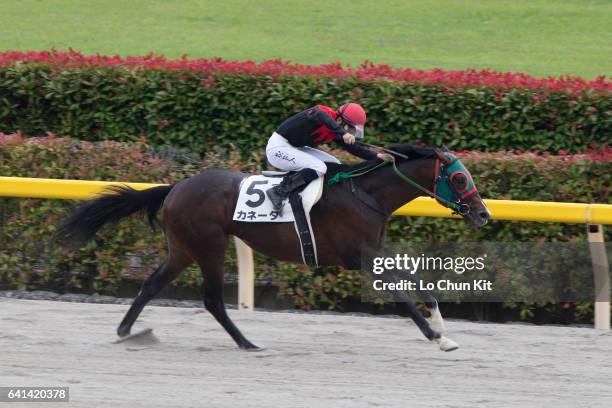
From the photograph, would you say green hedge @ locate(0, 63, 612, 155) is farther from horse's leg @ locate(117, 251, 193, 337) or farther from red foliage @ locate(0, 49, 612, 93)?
horse's leg @ locate(117, 251, 193, 337)

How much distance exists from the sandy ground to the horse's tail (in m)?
0.65

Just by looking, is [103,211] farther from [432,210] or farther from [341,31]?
[341,31]

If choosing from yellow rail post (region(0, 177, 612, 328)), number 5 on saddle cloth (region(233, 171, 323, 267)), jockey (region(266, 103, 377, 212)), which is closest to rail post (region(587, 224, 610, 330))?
yellow rail post (region(0, 177, 612, 328))

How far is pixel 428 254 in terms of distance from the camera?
7.95 meters

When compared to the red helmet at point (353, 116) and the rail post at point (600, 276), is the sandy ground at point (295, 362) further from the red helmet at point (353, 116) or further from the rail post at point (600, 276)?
the red helmet at point (353, 116)

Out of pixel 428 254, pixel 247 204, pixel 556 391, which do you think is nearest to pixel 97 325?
pixel 247 204

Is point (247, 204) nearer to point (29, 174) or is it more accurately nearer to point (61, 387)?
point (61, 387)

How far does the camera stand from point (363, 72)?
1042cm

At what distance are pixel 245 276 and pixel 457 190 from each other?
1.99 meters

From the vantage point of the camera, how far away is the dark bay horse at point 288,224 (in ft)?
21.7

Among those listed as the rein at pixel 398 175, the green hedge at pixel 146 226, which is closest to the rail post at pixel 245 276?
the green hedge at pixel 146 226

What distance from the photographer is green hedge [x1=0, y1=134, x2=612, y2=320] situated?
7910mm

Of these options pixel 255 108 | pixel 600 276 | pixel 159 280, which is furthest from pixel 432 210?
pixel 255 108

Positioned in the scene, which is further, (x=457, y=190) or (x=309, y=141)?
(x=309, y=141)
